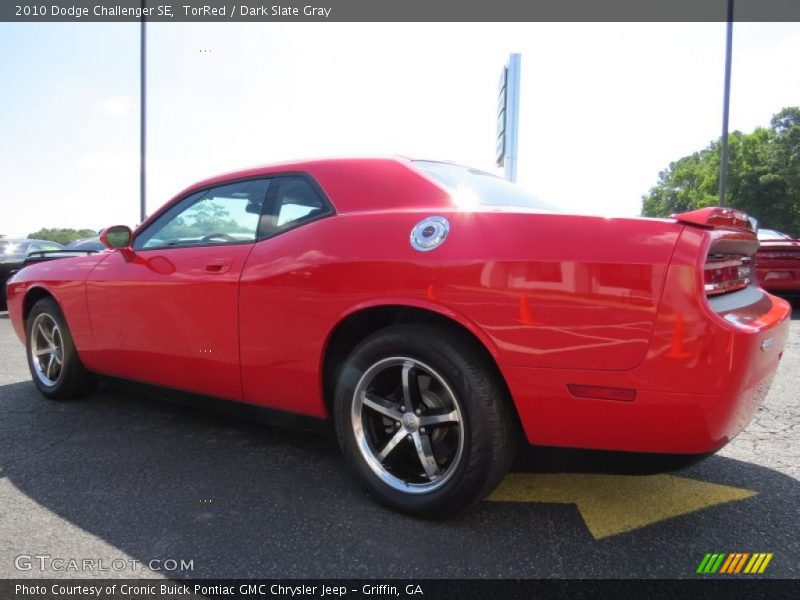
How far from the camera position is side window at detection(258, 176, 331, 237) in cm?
260

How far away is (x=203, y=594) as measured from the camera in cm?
178

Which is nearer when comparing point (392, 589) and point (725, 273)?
point (392, 589)

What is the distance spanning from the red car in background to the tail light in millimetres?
6792

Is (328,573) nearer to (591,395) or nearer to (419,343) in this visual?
(419,343)

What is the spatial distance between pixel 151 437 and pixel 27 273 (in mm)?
1780

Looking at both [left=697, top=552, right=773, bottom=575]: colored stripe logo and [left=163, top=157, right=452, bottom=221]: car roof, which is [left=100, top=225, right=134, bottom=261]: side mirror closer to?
[left=163, top=157, right=452, bottom=221]: car roof

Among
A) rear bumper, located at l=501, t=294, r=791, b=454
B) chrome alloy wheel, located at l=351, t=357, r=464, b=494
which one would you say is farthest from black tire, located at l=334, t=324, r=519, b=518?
rear bumper, located at l=501, t=294, r=791, b=454

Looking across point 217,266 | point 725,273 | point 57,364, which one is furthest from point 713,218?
point 57,364

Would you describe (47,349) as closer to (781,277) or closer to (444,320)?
(444,320)

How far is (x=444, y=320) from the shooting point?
220 centimetres

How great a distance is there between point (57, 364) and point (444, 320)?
3.03 metres

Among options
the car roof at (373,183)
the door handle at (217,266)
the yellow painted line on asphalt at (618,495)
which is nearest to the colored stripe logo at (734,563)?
the yellow painted line on asphalt at (618,495)

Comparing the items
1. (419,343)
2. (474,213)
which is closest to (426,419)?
(419,343)

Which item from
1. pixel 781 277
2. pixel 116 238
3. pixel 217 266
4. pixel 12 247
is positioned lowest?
pixel 781 277
